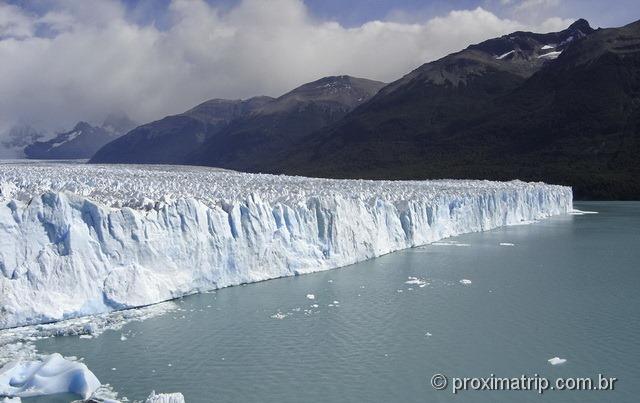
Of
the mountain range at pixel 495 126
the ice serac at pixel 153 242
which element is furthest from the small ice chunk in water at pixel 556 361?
the mountain range at pixel 495 126

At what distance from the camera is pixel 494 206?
30.5m

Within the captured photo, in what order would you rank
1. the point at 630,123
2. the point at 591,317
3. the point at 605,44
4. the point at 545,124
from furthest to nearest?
the point at 605,44
the point at 545,124
the point at 630,123
the point at 591,317

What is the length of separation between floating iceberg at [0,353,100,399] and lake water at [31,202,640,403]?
0.28 meters

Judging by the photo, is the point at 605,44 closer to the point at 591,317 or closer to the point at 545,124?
the point at 545,124

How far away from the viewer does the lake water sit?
8969 mm

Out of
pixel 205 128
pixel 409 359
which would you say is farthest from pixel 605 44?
pixel 205 128

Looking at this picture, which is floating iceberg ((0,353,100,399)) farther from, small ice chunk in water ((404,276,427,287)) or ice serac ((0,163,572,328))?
small ice chunk in water ((404,276,427,287))

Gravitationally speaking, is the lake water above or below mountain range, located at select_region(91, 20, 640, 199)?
below

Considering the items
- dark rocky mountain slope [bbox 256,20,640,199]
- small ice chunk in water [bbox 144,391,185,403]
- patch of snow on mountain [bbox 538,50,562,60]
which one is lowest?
small ice chunk in water [bbox 144,391,185,403]

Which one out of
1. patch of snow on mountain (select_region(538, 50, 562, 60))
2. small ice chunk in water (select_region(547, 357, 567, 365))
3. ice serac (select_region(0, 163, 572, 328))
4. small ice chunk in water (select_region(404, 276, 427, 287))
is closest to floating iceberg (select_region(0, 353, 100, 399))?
ice serac (select_region(0, 163, 572, 328))

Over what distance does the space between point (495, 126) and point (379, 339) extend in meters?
73.4

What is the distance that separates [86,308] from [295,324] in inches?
172

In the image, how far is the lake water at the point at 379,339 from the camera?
29.4ft

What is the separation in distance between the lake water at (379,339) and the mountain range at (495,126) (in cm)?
4489
